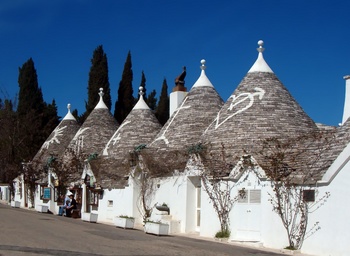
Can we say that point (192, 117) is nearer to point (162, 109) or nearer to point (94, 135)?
point (94, 135)

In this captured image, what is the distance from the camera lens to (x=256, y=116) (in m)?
20.9

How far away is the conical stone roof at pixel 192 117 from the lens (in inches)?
944

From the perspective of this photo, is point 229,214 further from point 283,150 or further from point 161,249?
point 161,249

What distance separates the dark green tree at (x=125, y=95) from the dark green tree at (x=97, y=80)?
830 mm

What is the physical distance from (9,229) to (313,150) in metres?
9.22

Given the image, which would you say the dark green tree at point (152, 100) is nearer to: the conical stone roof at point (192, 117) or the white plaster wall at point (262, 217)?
the conical stone roof at point (192, 117)

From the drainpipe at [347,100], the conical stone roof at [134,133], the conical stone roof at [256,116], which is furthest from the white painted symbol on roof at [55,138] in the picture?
the drainpipe at [347,100]

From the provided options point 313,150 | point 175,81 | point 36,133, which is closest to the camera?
point 313,150

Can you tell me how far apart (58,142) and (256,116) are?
67.0 feet

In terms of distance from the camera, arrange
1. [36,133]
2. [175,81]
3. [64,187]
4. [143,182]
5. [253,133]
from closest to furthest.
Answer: [253,133] < [143,182] < [175,81] < [64,187] < [36,133]

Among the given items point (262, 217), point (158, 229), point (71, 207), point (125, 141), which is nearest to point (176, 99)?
point (125, 141)

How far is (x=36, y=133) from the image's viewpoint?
170 ft

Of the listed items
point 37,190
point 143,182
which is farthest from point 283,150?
point 37,190

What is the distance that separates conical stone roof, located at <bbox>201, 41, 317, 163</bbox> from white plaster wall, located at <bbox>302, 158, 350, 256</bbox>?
192 inches
